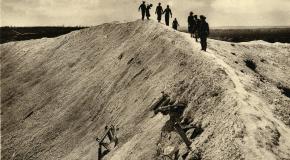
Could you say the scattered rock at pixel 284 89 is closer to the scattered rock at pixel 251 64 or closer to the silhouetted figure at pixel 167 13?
the scattered rock at pixel 251 64

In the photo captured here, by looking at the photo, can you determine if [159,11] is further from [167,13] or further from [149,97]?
[149,97]

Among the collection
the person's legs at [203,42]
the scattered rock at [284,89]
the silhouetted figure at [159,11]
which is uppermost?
the silhouetted figure at [159,11]

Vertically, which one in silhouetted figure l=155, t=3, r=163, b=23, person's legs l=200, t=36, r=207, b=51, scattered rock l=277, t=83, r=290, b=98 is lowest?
scattered rock l=277, t=83, r=290, b=98

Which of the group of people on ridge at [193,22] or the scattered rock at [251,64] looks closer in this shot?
the group of people on ridge at [193,22]

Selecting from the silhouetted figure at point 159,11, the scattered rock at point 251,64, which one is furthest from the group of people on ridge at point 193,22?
the scattered rock at point 251,64

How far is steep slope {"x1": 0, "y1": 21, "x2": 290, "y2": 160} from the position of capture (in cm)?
1379

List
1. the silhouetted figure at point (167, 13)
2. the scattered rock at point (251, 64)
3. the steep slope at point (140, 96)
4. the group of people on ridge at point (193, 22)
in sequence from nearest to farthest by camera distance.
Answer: the steep slope at point (140, 96)
the group of people on ridge at point (193, 22)
the scattered rock at point (251, 64)
the silhouetted figure at point (167, 13)

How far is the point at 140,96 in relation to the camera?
2116cm

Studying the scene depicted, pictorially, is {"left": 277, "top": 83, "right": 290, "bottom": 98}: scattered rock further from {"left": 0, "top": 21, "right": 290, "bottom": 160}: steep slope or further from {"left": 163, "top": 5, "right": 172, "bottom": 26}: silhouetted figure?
{"left": 163, "top": 5, "right": 172, "bottom": 26}: silhouetted figure

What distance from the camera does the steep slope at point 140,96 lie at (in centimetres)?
1379

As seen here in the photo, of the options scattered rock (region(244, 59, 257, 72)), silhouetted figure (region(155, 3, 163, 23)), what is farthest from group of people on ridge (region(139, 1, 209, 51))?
→ scattered rock (region(244, 59, 257, 72))

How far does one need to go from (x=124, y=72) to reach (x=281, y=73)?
31.9 ft

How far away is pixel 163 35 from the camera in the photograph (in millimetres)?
25750

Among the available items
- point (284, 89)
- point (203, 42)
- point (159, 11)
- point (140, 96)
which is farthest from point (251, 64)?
point (159, 11)
